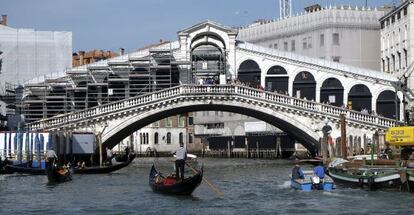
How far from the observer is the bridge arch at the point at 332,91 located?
3516cm

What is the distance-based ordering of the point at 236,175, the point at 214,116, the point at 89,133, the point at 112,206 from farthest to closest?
the point at 214,116
the point at 89,133
the point at 236,175
the point at 112,206

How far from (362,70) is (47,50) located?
14157 mm

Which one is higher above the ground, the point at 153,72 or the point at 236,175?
the point at 153,72

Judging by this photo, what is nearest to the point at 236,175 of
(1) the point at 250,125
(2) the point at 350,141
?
(2) the point at 350,141

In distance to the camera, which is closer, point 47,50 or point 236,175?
point 236,175

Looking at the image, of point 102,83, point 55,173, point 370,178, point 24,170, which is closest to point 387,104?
point 102,83

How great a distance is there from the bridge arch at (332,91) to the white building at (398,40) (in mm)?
3521

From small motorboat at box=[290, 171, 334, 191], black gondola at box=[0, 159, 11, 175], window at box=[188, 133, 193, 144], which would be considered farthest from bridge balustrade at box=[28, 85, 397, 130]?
window at box=[188, 133, 193, 144]

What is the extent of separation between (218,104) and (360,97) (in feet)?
20.7

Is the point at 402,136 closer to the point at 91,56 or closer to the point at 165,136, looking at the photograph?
the point at 165,136

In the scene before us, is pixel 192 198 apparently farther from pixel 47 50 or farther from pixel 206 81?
pixel 47 50

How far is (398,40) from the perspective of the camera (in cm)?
3856

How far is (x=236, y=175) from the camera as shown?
2817 cm

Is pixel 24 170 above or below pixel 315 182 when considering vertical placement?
above
